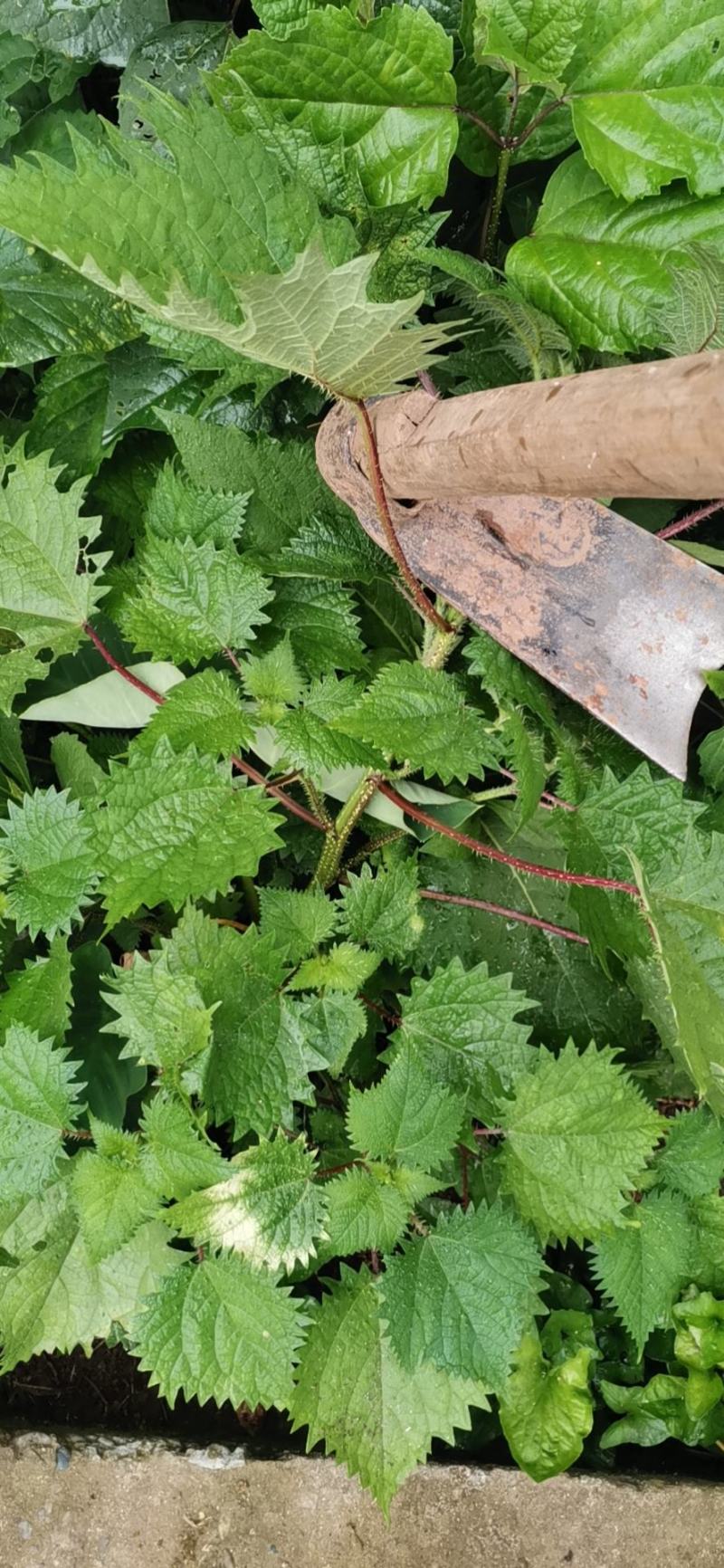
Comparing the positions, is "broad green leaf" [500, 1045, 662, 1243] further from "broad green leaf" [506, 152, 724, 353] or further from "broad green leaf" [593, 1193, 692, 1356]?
"broad green leaf" [506, 152, 724, 353]

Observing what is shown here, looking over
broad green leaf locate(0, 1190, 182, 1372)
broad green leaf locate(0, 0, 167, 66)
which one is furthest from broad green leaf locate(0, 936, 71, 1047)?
broad green leaf locate(0, 0, 167, 66)

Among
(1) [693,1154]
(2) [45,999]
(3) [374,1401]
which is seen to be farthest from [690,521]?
(3) [374,1401]

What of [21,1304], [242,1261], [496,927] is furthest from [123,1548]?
[496,927]

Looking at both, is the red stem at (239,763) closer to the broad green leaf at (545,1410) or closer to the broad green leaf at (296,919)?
the broad green leaf at (296,919)

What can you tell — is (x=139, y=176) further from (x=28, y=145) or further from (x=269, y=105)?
(x=28, y=145)

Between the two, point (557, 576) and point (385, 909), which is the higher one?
point (557, 576)

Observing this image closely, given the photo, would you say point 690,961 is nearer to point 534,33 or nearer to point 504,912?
point 504,912
